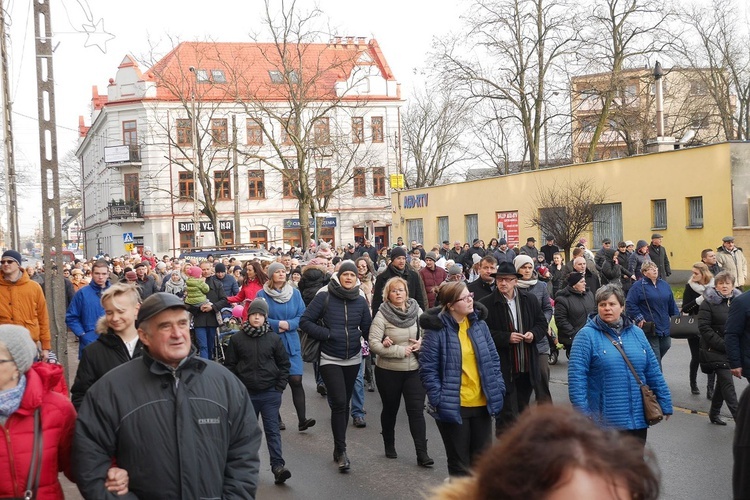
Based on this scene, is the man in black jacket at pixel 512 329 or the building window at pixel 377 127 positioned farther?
the building window at pixel 377 127

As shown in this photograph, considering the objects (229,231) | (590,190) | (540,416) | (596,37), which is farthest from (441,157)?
(540,416)

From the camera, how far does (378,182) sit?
229 feet

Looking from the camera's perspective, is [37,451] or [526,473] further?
[37,451]

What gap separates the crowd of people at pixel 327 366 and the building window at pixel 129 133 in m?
54.1

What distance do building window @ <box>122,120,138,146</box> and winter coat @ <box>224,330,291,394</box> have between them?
202ft

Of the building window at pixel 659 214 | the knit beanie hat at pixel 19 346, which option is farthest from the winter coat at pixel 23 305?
the building window at pixel 659 214

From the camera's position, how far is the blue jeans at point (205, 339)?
15.0m

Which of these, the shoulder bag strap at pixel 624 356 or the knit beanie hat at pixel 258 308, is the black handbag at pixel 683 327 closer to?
the shoulder bag strap at pixel 624 356

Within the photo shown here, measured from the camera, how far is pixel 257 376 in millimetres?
8594

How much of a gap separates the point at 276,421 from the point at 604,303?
3.58 meters

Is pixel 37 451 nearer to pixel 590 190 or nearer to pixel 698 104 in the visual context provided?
pixel 590 190

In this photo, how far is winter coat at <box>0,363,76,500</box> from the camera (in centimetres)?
416

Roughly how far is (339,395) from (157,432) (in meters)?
5.16

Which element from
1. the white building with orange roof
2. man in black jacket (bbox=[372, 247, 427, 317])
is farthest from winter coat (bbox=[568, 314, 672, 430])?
the white building with orange roof
